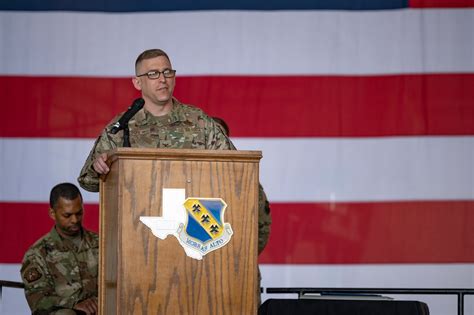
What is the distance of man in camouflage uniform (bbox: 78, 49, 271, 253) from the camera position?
4094 mm

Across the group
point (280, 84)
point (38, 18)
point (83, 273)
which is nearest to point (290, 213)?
point (280, 84)

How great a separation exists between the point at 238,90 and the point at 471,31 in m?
1.41

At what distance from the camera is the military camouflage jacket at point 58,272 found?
212 inches

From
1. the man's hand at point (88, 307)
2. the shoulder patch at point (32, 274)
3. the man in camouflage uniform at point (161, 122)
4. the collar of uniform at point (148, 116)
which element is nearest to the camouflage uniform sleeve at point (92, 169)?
the man in camouflage uniform at point (161, 122)

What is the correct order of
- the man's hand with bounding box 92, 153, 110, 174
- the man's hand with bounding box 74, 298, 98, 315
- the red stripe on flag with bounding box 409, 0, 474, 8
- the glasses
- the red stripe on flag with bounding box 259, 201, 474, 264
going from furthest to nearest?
the red stripe on flag with bounding box 409, 0, 474, 8 → the red stripe on flag with bounding box 259, 201, 474, 264 → the man's hand with bounding box 74, 298, 98, 315 → the glasses → the man's hand with bounding box 92, 153, 110, 174

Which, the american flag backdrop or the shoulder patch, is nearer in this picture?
the shoulder patch

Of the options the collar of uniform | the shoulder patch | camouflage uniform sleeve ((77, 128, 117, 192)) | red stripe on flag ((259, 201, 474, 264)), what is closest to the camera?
camouflage uniform sleeve ((77, 128, 117, 192))

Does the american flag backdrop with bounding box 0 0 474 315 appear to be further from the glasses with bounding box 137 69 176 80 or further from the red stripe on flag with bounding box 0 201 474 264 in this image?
the glasses with bounding box 137 69 176 80

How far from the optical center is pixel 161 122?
13.8 feet

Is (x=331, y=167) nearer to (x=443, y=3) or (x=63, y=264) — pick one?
(x=443, y=3)

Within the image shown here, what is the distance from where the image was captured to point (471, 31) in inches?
247

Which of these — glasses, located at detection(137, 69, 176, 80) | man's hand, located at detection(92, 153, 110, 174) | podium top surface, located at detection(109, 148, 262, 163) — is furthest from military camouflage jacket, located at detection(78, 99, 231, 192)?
podium top surface, located at detection(109, 148, 262, 163)

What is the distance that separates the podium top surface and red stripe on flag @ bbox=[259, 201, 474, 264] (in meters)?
2.67

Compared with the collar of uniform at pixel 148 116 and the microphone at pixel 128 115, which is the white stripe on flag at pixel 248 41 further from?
the microphone at pixel 128 115
